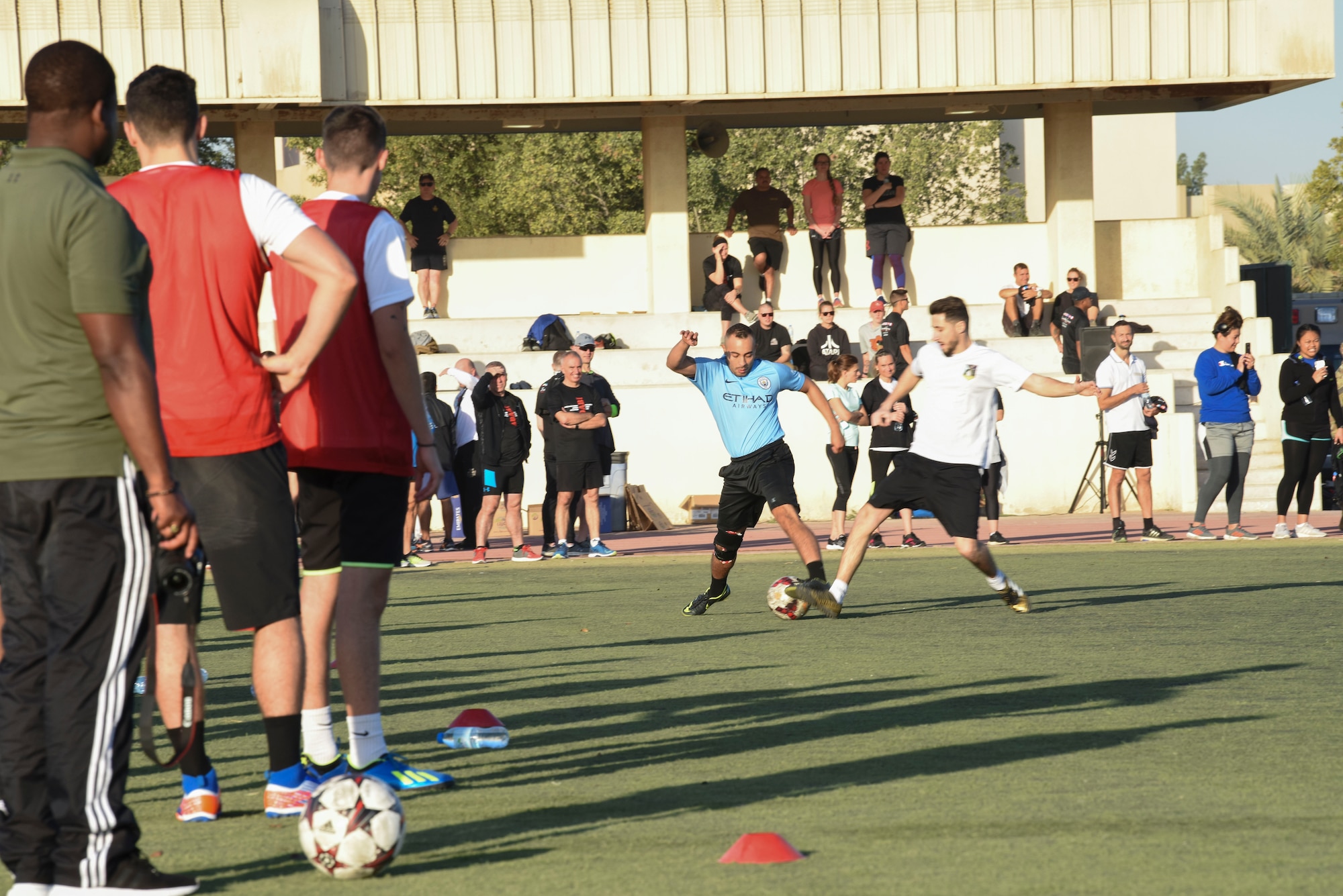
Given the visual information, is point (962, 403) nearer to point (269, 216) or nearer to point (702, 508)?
point (269, 216)

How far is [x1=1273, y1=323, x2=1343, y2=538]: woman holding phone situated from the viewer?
16172 millimetres

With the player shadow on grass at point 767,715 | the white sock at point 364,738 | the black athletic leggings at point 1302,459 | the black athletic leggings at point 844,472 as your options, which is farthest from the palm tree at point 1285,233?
the white sock at point 364,738

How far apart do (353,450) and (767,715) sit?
2611 millimetres

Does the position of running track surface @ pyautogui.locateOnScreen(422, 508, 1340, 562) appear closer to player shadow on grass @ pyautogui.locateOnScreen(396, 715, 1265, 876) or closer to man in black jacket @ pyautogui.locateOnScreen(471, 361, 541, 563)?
man in black jacket @ pyautogui.locateOnScreen(471, 361, 541, 563)

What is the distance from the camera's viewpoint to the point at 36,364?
3.84 m

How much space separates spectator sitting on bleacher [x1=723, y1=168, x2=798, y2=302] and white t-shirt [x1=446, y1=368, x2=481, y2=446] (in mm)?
7949

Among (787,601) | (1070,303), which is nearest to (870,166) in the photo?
(1070,303)

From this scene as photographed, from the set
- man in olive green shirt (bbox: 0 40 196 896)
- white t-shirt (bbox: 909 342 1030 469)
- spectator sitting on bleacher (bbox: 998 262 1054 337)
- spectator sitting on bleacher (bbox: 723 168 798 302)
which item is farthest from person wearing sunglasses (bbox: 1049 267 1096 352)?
man in olive green shirt (bbox: 0 40 196 896)

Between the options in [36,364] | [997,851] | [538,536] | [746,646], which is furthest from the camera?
[538,536]

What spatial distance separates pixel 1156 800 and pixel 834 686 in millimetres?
2713

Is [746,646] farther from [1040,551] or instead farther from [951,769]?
[1040,551]

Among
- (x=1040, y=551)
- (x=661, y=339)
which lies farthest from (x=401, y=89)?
(x=1040, y=551)

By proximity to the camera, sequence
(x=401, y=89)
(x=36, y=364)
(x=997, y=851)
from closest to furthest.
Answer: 1. (x=36, y=364)
2. (x=997, y=851)
3. (x=401, y=89)

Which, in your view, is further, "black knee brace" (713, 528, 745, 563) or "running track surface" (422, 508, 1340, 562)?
"running track surface" (422, 508, 1340, 562)
